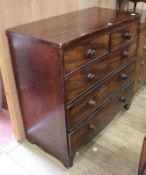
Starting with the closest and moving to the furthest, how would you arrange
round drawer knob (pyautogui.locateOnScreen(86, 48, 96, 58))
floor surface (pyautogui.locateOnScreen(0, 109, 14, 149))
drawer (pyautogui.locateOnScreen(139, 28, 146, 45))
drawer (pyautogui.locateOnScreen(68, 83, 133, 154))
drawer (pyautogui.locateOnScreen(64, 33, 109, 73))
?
drawer (pyautogui.locateOnScreen(64, 33, 109, 73))
round drawer knob (pyautogui.locateOnScreen(86, 48, 96, 58))
drawer (pyautogui.locateOnScreen(68, 83, 133, 154))
floor surface (pyautogui.locateOnScreen(0, 109, 14, 149))
drawer (pyautogui.locateOnScreen(139, 28, 146, 45))

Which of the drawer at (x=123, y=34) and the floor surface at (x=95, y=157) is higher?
the drawer at (x=123, y=34)

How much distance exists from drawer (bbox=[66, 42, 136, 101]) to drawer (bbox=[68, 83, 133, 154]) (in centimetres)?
27

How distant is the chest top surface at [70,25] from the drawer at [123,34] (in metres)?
0.05

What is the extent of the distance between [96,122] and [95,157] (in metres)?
0.26

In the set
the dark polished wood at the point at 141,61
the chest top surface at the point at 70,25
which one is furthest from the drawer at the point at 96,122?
the chest top surface at the point at 70,25

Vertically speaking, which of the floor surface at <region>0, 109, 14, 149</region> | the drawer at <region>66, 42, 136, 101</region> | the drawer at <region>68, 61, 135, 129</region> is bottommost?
the floor surface at <region>0, 109, 14, 149</region>

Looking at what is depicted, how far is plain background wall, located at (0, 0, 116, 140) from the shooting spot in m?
1.31

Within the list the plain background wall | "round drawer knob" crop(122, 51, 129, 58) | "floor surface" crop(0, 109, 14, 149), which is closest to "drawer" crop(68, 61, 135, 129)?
"round drawer knob" crop(122, 51, 129, 58)

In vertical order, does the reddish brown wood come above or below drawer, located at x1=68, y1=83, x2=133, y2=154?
above

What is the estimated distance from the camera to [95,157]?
5.26 feet

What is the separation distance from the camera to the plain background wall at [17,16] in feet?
4.30

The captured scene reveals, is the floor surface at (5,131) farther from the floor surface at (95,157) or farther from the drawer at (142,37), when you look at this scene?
the drawer at (142,37)

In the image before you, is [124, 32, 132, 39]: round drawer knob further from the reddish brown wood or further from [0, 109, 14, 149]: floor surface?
[0, 109, 14, 149]: floor surface

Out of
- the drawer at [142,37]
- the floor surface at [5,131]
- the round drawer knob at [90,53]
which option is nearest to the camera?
the round drawer knob at [90,53]
